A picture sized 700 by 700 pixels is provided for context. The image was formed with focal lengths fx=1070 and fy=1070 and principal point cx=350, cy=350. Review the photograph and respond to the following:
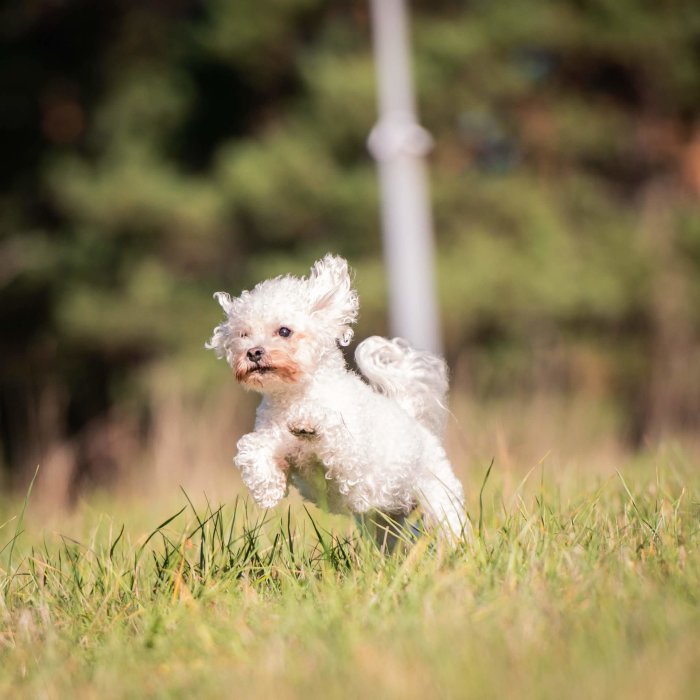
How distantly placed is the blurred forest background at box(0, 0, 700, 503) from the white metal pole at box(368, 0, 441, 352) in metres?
1.20

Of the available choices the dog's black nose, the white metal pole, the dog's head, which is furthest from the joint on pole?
the dog's black nose

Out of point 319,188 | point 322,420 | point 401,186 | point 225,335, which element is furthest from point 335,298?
point 319,188

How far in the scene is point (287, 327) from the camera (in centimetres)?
347

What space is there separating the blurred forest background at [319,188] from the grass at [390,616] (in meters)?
10.2

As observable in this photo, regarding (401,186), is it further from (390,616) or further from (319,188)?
(390,616)

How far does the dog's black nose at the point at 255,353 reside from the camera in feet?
10.9

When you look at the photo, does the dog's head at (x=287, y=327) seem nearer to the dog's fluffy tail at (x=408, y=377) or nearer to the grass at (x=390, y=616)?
the dog's fluffy tail at (x=408, y=377)

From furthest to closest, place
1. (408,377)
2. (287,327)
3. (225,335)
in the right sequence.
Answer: (408,377)
(225,335)
(287,327)

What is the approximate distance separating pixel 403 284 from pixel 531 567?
31.7 ft

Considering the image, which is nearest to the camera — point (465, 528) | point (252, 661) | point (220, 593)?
point (252, 661)

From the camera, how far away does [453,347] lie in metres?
16.1

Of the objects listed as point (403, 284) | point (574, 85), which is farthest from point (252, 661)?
point (574, 85)

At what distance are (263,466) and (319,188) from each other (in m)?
12.1

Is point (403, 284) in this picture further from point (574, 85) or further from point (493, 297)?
point (574, 85)
